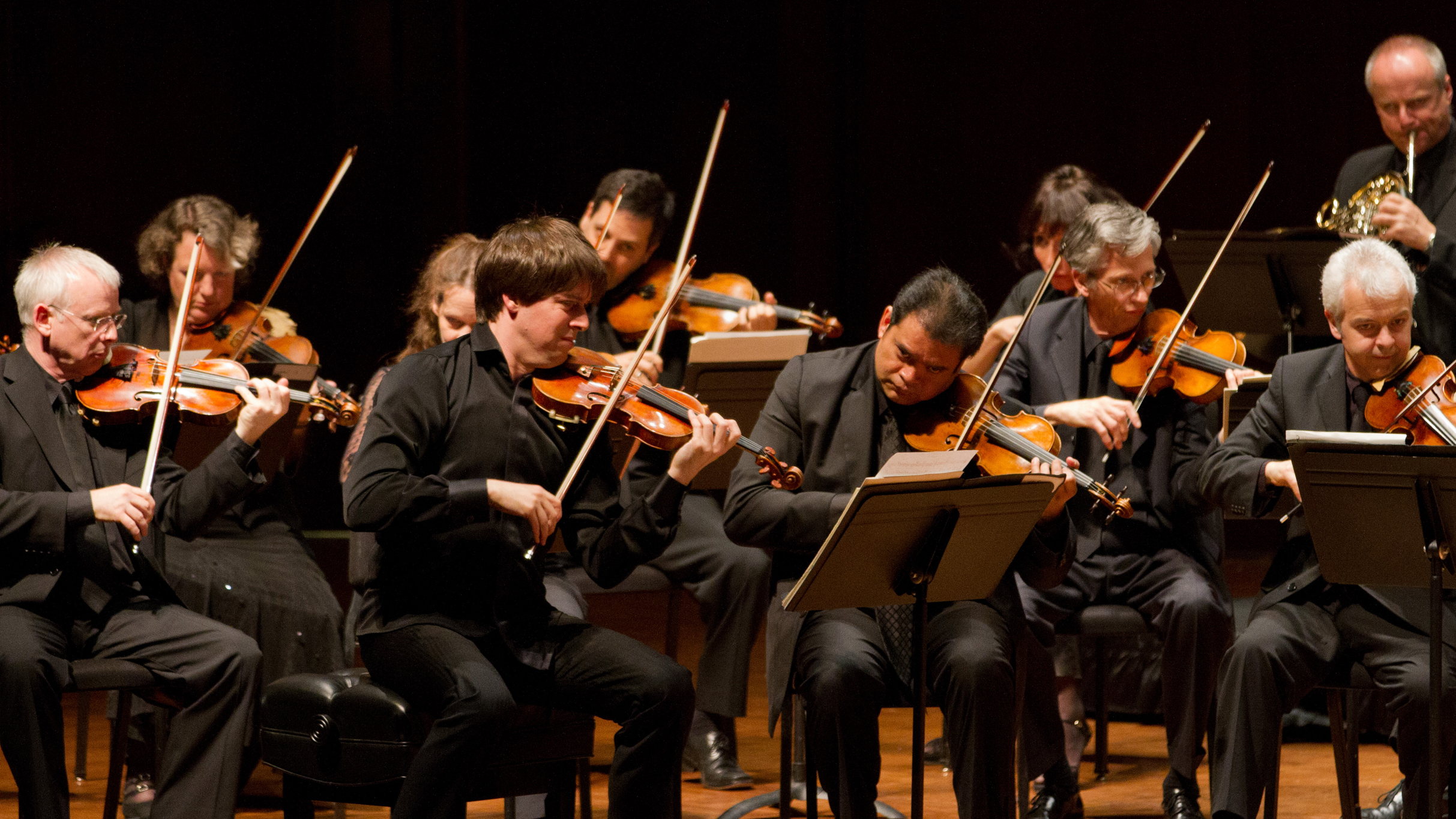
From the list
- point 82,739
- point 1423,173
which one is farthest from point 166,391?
point 1423,173

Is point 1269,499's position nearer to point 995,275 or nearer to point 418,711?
point 418,711

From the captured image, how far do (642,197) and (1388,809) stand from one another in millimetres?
2276

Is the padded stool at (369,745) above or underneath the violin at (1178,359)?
underneath

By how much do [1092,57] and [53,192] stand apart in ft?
12.3

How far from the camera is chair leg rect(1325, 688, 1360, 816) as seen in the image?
3096 mm

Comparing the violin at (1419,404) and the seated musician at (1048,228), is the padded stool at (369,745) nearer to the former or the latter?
the violin at (1419,404)

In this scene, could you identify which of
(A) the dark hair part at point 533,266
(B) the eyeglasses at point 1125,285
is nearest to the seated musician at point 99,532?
(A) the dark hair part at point 533,266

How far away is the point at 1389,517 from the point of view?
8.87 feet

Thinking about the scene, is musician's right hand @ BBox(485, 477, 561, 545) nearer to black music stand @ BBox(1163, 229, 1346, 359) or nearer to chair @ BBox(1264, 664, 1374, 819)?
chair @ BBox(1264, 664, 1374, 819)

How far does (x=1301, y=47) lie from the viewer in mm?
5891

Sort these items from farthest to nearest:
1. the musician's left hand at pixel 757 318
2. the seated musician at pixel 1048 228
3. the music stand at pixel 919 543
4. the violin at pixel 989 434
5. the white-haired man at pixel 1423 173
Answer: the musician's left hand at pixel 757 318, the seated musician at pixel 1048 228, the white-haired man at pixel 1423 173, the violin at pixel 989 434, the music stand at pixel 919 543

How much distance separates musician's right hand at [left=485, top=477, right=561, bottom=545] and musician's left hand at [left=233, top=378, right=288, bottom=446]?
0.70m

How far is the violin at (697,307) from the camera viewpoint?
14.0 feet

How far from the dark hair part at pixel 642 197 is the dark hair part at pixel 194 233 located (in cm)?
90
